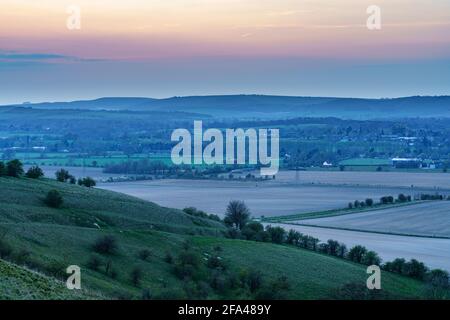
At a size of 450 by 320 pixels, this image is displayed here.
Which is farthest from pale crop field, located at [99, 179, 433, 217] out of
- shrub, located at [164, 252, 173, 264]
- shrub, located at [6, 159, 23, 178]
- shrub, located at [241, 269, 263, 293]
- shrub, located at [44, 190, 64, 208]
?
shrub, located at [241, 269, 263, 293]

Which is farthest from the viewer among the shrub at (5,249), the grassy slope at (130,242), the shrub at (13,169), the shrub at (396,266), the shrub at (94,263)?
the shrub at (13,169)

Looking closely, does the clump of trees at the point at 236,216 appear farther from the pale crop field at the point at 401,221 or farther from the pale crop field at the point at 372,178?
the pale crop field at the point at 372,178

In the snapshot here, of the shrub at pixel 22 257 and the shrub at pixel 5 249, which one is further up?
the shrub at pixel 5 249

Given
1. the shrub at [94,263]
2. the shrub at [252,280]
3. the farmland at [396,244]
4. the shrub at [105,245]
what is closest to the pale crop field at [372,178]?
the farmland at [396,244]

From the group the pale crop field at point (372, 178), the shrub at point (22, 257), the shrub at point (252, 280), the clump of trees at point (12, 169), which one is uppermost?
the clump of trees at point (12, 169)

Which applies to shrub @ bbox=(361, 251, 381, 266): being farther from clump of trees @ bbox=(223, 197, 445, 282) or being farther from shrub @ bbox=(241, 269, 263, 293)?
shrub @ bbox=(241, 269, 263, 293)

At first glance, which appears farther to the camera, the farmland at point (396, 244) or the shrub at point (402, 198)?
the shrub at point (402, 198)
